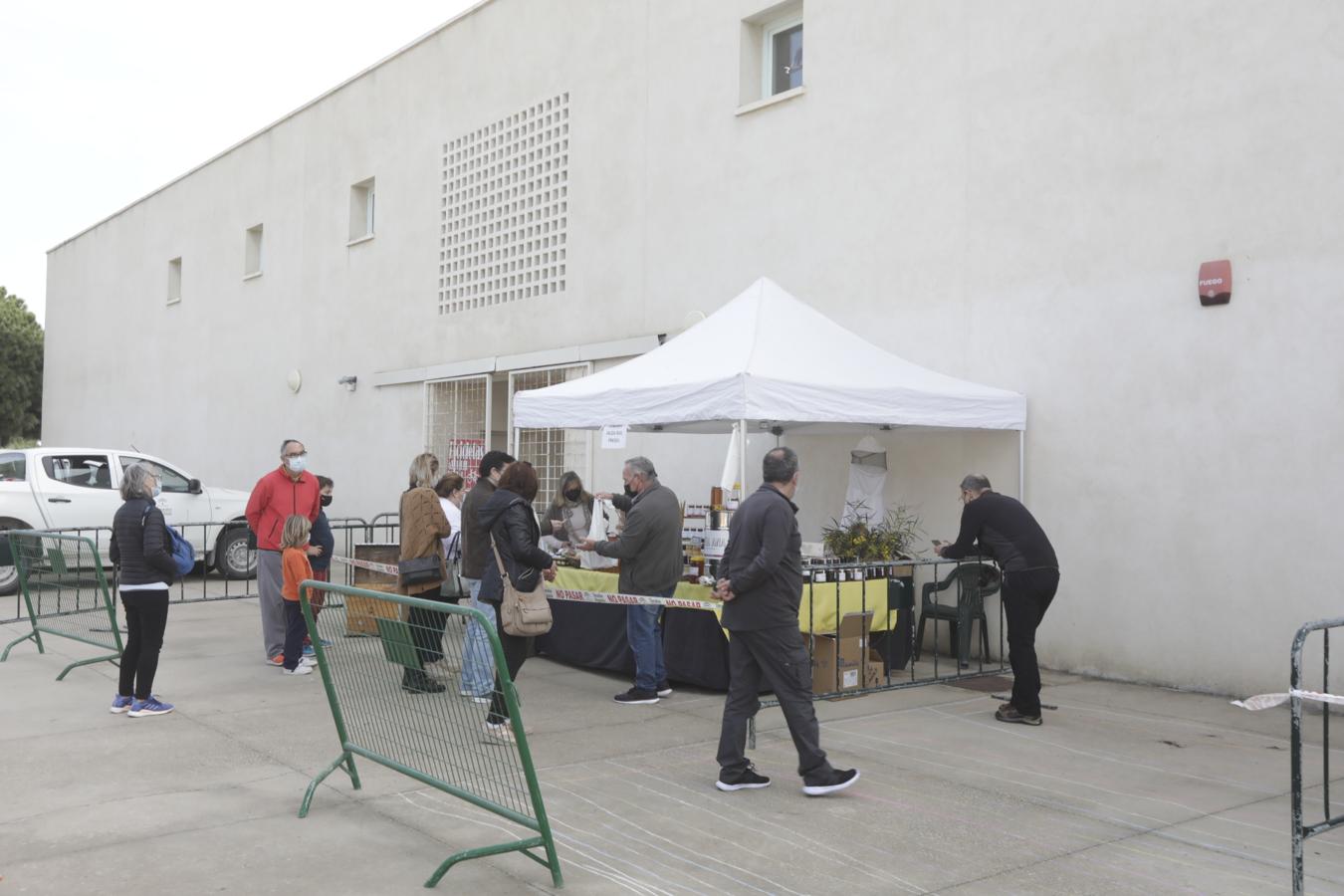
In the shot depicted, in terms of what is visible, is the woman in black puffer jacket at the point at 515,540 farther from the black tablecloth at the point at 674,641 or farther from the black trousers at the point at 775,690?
the black tablecloth at the point at 674,641

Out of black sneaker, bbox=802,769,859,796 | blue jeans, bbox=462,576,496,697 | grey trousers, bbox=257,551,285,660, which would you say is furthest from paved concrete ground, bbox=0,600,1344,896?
grey trousers, bbox=257,551,285,660

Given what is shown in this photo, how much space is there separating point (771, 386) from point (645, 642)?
6.37 feet

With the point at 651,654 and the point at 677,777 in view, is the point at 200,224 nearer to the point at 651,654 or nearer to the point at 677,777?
the point at 651,654

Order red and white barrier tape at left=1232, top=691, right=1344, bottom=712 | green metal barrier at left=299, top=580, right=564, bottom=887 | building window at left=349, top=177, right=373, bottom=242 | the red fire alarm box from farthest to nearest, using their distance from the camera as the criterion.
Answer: building window at left=349, top=177, right=373, bottom=242, the red fire alarm box, green metal barrier at left=299, top=580, right=564, bottom=887, red and white barrier tape at left=1232, top=691, right=1344, bottom=712

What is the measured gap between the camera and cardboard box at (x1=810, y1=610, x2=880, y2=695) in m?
7.77

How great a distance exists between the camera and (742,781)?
565 centimetres

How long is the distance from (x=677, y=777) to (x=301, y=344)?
15.1 metres

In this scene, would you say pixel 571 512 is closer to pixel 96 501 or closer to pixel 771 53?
pixel 771 53

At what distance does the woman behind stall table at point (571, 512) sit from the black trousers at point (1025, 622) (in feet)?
15.1

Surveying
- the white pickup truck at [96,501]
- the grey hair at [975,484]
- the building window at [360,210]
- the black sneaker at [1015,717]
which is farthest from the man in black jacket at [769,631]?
the building window at [360,210]

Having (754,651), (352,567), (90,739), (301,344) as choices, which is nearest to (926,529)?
(754,651)

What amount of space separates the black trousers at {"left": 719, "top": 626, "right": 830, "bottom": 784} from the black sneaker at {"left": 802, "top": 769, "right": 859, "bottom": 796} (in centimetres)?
3

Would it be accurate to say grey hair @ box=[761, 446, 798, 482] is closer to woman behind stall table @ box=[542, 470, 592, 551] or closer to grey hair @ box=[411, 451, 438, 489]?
grey hair @ box=[411, 451, 438, 489]

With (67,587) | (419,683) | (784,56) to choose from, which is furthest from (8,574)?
(419,683)
